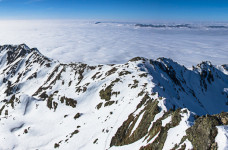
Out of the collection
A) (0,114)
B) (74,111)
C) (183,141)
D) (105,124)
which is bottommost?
(0,114)

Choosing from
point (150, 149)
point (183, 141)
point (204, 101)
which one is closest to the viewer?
point (183, 141)

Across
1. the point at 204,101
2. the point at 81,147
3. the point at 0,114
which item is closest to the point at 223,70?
the point at 204,101

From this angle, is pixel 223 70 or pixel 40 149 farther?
pixel 223 70

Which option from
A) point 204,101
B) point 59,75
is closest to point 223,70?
point 204,101

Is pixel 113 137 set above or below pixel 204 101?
above

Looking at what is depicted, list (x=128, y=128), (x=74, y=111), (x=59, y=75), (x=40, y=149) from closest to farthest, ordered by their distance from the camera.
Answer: (x=128, y=128) < (x=40, y=149) < (x=74, y=111) < (x=59, y=75)

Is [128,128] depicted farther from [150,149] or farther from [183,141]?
[183,141]
